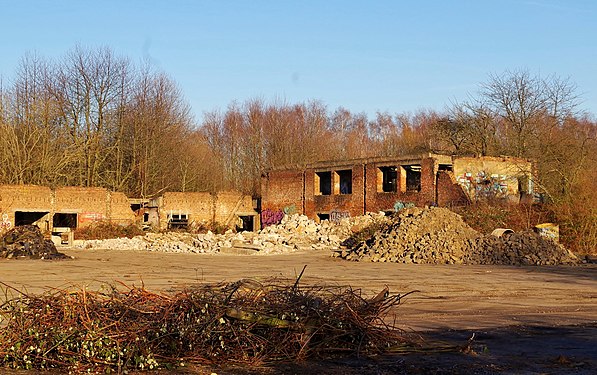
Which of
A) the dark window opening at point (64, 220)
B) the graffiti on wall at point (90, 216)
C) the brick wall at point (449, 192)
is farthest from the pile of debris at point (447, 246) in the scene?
the dark window opening at point (64, 220)

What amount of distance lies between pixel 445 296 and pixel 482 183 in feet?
89.8

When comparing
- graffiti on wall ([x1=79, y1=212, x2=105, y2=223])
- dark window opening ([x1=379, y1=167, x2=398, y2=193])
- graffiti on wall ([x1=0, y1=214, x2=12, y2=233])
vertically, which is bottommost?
graffiti on wall ([x1=0, y1=214, x2=12, y2=233])

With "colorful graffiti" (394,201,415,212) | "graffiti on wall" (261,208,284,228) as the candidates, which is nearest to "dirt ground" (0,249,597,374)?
"colorful graffiti" (394,201,415,212)

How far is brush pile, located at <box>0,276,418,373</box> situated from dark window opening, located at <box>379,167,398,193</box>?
Answer: 1490 inches

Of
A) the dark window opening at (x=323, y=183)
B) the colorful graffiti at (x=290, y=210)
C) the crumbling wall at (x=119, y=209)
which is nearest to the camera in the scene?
the crumbling wall at (x=119, y=209)

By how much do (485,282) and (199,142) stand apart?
47.0 meters

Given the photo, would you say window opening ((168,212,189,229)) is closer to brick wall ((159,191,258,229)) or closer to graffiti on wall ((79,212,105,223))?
brick wall ((159,191,258,229))

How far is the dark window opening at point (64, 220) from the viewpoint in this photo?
44.5 m

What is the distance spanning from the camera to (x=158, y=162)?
53031 millimetres

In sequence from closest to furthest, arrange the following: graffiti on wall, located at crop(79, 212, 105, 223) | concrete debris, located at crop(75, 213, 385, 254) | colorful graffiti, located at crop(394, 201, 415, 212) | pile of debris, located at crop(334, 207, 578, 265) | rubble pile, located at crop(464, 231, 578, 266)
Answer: rubble pile, located at crop(464, 231, 578, 266) → pile of debris, located at crop(334, 207, 578, 265) → concrete debris, located at crop(75, 213, 385, 254) → colorful graffiti, located at crop(394, 201, 415, 212) → graffiti on wall, located at crop(79, 212, 105, 223)

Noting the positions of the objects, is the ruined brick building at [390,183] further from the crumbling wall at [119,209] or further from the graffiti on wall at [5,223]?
the graffiti on wall at [5,223]

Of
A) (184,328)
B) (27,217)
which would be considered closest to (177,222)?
(27,217)

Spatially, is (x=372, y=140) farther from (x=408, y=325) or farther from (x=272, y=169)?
(x=408, y=325)

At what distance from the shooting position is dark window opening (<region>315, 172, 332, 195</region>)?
49219mm
